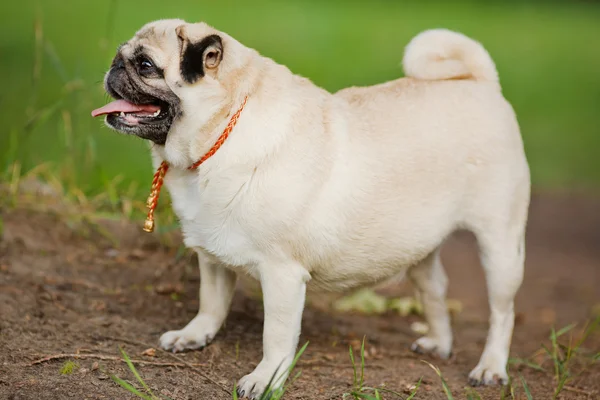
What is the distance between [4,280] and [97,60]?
9735mm

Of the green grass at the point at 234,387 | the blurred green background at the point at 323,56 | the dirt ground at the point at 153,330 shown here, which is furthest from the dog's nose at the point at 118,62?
the blurred green background at the point at 323,56

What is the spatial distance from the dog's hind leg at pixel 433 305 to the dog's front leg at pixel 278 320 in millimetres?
1335

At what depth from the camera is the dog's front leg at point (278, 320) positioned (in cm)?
412

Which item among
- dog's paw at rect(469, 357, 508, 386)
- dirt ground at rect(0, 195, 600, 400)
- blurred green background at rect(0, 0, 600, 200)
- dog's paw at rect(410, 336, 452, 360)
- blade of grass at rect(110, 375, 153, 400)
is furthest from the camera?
blurred green background at rect(0, 0, 600, 200)

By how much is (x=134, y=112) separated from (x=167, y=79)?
0.79ft

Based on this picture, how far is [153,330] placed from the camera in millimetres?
4793

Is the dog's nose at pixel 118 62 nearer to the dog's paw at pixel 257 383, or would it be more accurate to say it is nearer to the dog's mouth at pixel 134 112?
the dog's mouth at pixel 134 112

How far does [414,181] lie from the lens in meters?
4.53

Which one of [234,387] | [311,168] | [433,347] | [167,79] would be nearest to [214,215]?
[311,168]

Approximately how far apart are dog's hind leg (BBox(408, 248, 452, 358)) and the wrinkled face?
2.07 metres

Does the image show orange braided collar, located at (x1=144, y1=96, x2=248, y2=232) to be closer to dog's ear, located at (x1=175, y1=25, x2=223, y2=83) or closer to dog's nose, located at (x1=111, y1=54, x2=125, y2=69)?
dog's ear, located at (x1=175, y1=25, x2=223, y2=83)

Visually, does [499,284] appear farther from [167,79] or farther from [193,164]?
[167,79]

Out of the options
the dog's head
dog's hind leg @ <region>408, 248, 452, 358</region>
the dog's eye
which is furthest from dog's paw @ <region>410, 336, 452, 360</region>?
the dog's eye

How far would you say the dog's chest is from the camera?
4016 mm
